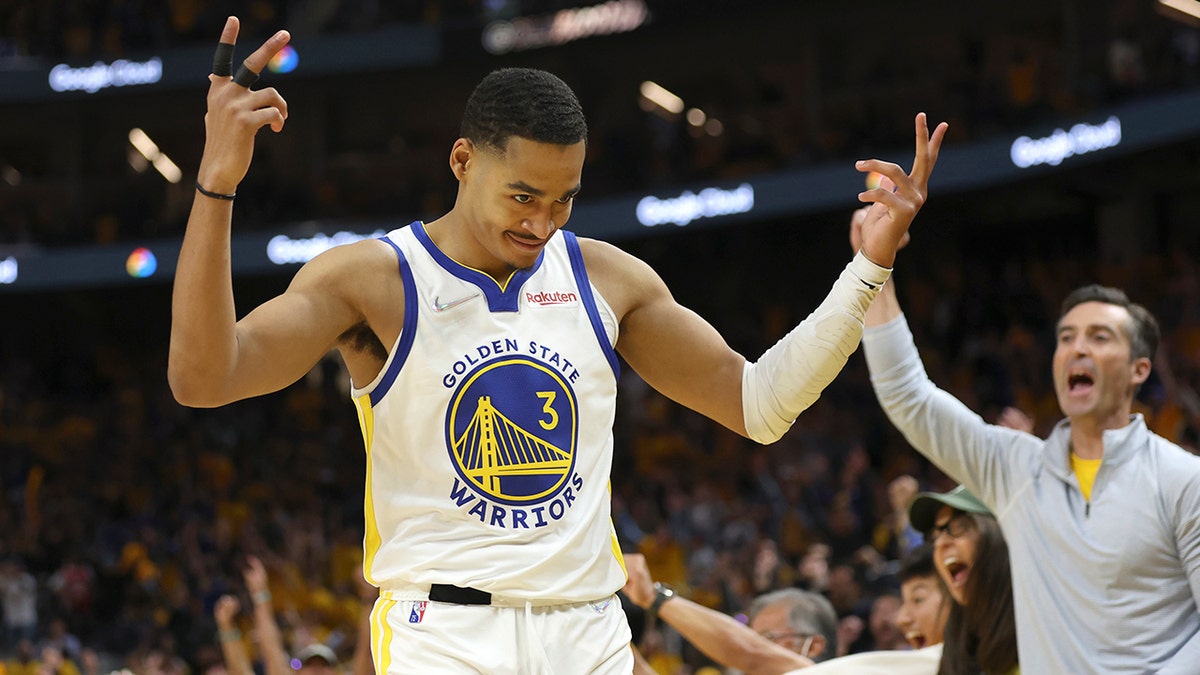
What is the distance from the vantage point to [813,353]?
2738 millimetres

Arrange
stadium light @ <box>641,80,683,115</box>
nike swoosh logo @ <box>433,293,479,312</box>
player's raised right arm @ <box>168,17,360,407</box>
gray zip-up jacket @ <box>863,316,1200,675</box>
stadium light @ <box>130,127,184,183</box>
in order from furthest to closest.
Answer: stadium light @ <box>130,127,184,183</box> → stadium light @ <box>641,80,683,115</box> → gray zip-up jacket @ <box>863,316,1200,675</box> → nike swoosh logo @ <box>433,293,479,312</box> → player's raised right arm @ <box>168,17,360,407</box>

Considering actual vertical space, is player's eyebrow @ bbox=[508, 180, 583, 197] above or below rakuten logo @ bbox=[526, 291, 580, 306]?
above

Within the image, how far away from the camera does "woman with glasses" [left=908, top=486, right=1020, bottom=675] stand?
4.18 metres

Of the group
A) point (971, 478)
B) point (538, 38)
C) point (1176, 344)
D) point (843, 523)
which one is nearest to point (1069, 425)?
point (971, 478)

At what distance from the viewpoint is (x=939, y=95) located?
15430mm

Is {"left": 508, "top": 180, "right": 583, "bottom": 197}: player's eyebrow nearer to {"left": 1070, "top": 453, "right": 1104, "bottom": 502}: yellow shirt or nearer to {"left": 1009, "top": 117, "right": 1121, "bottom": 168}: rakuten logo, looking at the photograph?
{"left": 1070, "top": 453, "right": 1104, "bottom": 502}: yellow shirt

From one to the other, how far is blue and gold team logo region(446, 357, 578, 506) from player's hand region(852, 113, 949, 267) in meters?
0.71

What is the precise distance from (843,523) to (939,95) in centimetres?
648

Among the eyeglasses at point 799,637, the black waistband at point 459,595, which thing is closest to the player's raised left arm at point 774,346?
the black waistband at point 459,595

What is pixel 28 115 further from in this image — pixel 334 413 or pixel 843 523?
pixel 843 523

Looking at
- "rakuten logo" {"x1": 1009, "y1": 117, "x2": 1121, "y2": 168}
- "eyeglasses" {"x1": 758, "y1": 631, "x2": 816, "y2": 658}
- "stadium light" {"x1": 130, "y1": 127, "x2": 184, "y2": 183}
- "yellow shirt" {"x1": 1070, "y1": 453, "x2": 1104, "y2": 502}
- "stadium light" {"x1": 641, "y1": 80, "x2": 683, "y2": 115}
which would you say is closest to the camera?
"yellow shirt" {"x1": 1070, "y1": 453, "x2": 1104, "y2": 502}

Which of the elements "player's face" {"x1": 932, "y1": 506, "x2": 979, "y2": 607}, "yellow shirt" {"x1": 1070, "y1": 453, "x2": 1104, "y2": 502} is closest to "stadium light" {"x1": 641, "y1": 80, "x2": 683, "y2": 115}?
"player's face" {"x1": 932, "y1": 506, "x2": 979, "y2": 607}

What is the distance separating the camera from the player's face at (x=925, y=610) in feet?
Answer: 15.0

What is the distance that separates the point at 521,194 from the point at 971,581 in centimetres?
231
